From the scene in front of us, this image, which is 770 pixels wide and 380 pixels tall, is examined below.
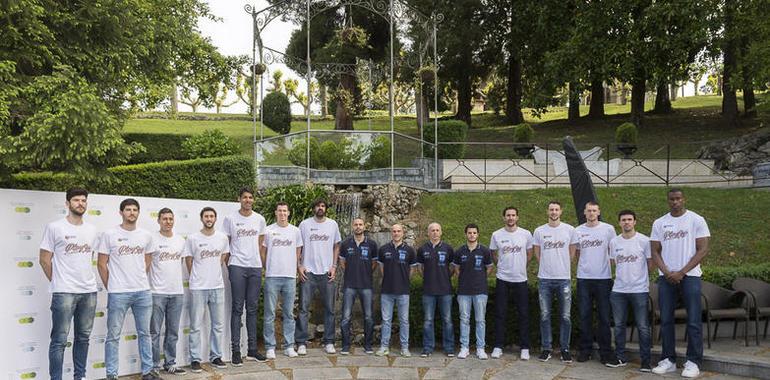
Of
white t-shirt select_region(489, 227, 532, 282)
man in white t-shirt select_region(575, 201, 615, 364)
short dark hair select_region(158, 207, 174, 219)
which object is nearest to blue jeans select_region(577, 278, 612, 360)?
man in white t-shirt select_region(575, 201, 615, 364)

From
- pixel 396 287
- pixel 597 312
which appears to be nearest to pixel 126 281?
pixel 396 287

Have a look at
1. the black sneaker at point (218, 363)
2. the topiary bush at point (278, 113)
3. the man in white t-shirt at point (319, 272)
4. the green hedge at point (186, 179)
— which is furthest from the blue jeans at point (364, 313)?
the topiary bush at point (278, 113)

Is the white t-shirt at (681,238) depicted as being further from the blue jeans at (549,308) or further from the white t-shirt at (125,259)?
the white t-shirt at (125,259)

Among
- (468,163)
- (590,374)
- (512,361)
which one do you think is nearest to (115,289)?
(512,361)

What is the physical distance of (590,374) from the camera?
20.7 feet

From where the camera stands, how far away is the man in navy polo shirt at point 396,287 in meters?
7.14

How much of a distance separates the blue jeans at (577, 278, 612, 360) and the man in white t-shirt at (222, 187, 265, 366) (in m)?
3.49

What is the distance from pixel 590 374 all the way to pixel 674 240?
1.57 m

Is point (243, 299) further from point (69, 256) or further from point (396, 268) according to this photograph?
point (69, 256)

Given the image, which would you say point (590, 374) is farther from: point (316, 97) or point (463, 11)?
point (316, 97)

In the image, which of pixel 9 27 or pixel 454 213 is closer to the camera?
pixel 9 27

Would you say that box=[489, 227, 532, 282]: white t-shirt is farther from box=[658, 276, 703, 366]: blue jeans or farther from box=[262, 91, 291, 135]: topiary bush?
box=[262, 91, 291, 135]: topiary bush

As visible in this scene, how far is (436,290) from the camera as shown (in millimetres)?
7066

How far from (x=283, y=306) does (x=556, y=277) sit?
305 centimetres
